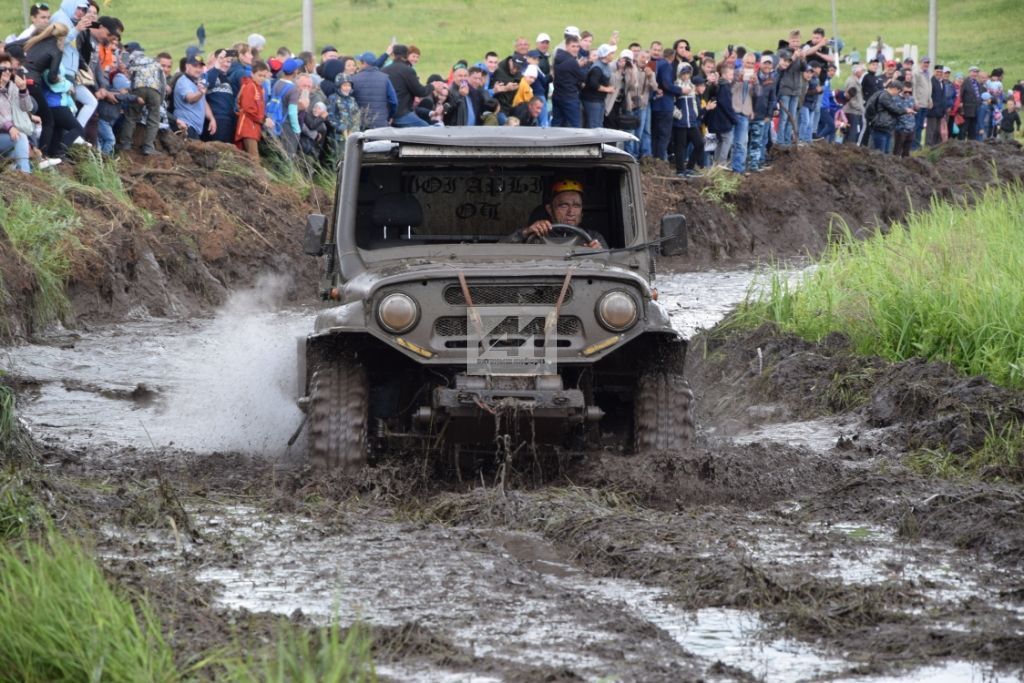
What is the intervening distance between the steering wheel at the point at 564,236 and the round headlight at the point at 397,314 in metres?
1.38

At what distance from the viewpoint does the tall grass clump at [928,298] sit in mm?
11273

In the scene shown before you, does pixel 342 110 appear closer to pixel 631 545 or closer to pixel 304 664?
Answer: pixel 631 545

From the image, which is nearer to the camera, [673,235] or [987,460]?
[673,235]

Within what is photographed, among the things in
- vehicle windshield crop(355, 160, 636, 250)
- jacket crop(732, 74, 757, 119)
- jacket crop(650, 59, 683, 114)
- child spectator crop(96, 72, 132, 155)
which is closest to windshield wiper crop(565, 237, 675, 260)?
vehicle windshield crop(355, 160, 636, 250)

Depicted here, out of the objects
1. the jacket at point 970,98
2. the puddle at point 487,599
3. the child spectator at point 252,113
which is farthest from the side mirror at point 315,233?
the jacket at point 970,98

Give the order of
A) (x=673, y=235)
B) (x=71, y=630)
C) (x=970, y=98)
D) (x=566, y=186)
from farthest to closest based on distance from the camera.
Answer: (x=970, y=98) → (x=566, y=186) → (x=673, y=235) → (x=71, y=630)

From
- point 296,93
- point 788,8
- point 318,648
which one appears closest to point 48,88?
point 296,93

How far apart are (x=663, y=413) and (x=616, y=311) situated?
2.30ft

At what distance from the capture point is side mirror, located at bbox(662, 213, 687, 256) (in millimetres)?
8891

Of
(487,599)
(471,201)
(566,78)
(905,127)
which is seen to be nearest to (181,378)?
(471,201)

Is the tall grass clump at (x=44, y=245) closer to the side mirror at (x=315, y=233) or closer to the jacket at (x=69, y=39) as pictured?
the jacket at (x=69, y=39)

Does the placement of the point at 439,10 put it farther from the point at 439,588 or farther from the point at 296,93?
the point at 439,588

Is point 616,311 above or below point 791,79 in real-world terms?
below

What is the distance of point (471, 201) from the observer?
9.50 m
